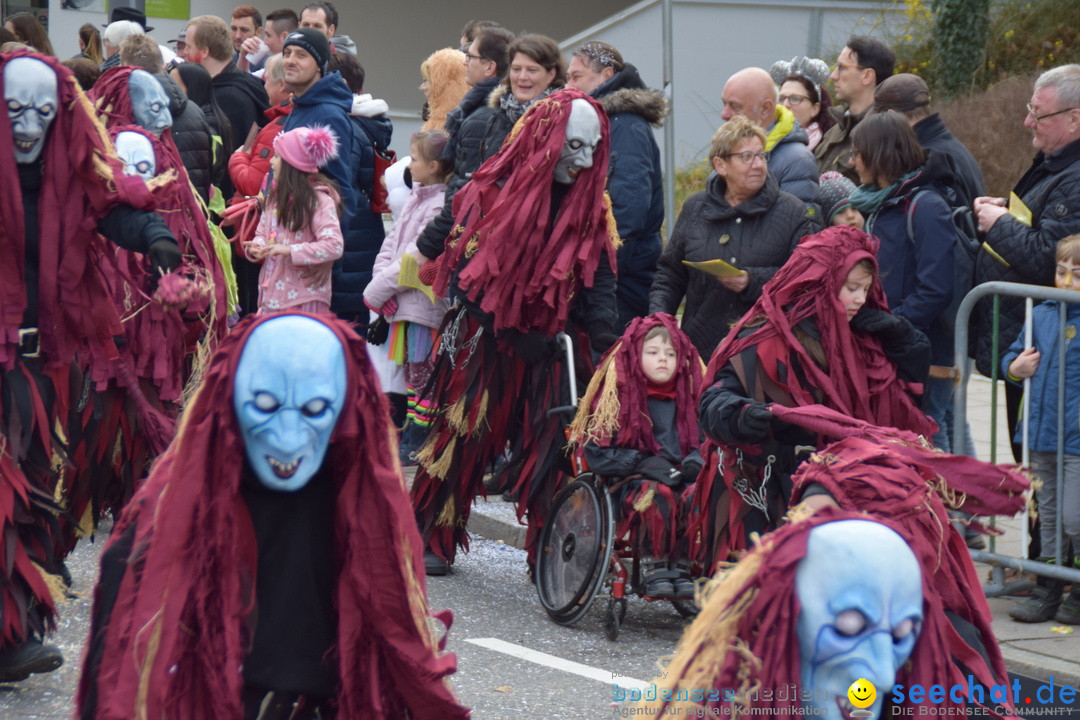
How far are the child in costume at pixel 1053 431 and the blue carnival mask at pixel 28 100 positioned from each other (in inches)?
144

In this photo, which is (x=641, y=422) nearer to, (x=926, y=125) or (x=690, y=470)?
(x=690, y=470)

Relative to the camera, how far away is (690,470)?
5711 millimetres

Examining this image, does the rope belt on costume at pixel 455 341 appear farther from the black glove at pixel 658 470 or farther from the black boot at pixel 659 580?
the black boot at pixel 659 580

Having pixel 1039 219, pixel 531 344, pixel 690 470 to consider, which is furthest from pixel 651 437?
pixel 1039 219

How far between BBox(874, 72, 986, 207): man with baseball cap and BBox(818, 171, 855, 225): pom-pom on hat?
1.28ft

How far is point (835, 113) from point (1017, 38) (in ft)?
28.7

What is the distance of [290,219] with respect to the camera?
784cm

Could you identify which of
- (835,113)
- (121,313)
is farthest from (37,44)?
(835,113)

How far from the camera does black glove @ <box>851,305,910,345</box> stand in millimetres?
4836

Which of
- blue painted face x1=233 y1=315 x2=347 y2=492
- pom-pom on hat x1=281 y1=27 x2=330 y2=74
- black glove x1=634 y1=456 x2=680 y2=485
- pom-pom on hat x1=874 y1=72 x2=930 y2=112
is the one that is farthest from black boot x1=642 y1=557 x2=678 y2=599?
pom-pom on hat x1=281 y1=27 x2=330 y2=74

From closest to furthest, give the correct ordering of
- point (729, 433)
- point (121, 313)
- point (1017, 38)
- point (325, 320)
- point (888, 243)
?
point (325, 320) < point (729, 433) < point (121, 313) < point (888, 243) < point (1017, 38)

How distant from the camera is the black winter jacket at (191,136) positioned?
814 centimetres

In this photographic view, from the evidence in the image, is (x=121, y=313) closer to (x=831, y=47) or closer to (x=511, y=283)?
(x=511, y=283)

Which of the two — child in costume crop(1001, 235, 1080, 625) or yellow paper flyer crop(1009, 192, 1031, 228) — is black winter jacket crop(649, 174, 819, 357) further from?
child in costume crop(1001, 235, 1080, 625)
